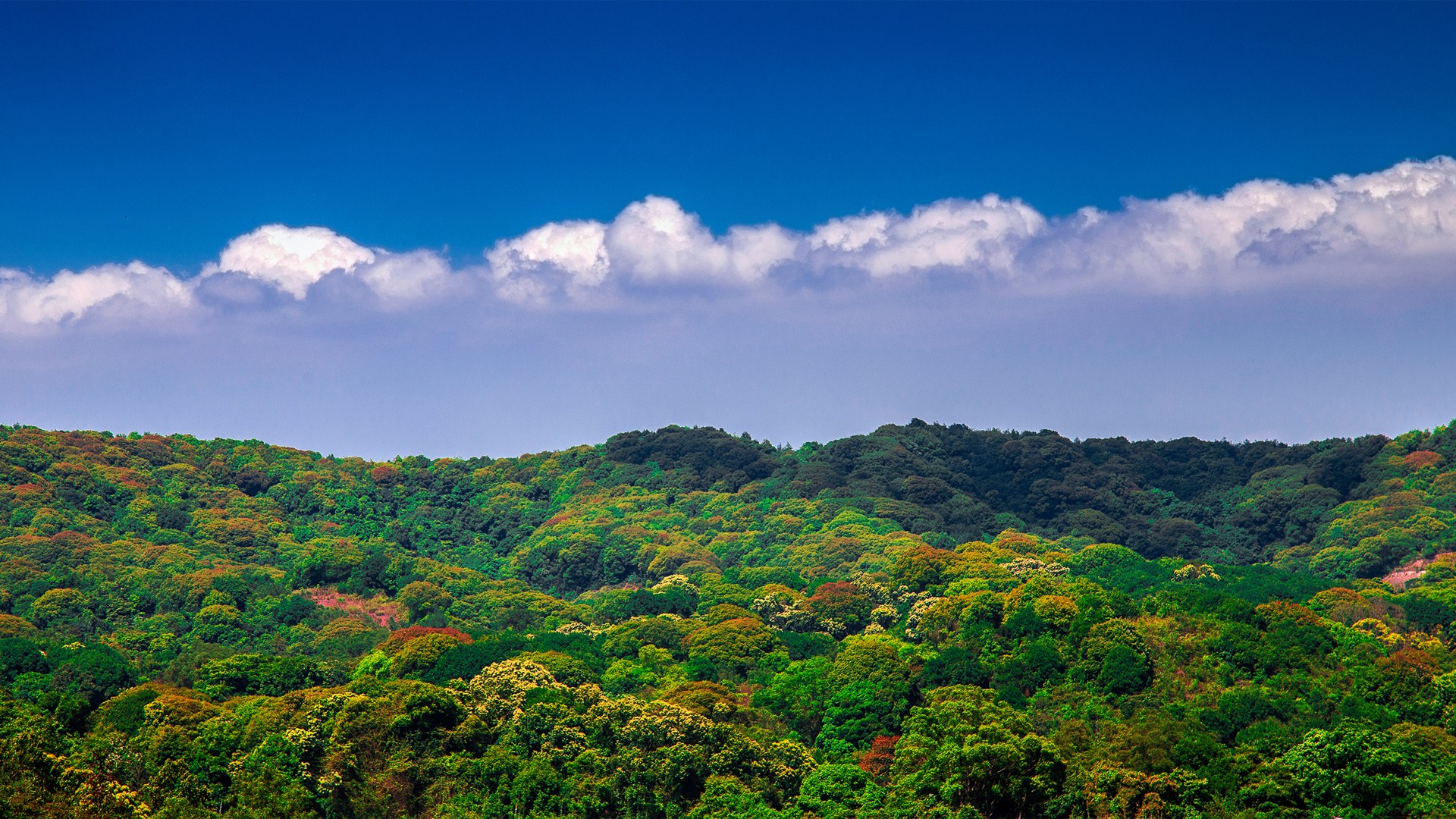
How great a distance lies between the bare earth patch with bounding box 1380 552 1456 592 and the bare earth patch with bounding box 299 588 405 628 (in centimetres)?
7005

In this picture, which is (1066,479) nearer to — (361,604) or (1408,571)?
(1408,571)

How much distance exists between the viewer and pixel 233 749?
57.9 meters

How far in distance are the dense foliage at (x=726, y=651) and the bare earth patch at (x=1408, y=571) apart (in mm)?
1627

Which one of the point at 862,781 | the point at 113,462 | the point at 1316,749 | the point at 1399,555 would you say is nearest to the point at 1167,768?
the point at 1316,749

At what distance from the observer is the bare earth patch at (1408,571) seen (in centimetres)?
10219

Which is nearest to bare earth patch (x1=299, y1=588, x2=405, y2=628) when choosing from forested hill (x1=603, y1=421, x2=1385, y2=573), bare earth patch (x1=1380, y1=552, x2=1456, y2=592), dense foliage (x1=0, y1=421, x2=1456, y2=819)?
dense foliage (x1=0, y1=421, x2=1456, y2=819)

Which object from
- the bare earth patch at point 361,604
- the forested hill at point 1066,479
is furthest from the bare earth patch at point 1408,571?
the bare earth patch at point 361,604

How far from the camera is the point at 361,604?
10612cm

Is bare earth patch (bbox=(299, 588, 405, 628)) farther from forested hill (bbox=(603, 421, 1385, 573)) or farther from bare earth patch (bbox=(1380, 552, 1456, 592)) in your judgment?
bare earth patch (bbox=(1380, 552, 1456, 592))

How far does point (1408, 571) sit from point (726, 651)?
55.5 metres

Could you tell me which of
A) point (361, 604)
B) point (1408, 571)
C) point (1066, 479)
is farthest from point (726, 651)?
point (1066, 479)

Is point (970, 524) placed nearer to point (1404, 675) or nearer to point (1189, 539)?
point (1189, 539)

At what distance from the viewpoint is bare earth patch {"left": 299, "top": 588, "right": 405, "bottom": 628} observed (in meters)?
104

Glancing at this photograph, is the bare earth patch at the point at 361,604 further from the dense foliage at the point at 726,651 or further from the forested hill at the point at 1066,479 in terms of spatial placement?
the forested hill at the point at 1066,479
